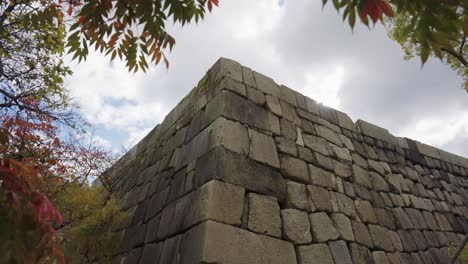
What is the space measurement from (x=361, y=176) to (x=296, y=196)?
1.49 m

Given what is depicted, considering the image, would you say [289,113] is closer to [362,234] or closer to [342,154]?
[342,154]

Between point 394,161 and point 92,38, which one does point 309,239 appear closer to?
point 92,38

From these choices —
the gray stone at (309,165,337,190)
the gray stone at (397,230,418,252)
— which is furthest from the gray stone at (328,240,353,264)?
the gray stone at (397,230,418,252)

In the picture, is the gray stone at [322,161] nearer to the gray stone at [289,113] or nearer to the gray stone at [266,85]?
the gray stone at [289,113]

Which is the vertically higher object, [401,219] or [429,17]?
[401,219]

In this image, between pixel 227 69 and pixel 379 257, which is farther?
pixel 227 69

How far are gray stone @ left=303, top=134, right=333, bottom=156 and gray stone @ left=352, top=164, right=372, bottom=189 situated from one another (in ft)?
1.53

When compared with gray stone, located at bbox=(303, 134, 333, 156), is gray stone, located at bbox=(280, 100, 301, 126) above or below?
above

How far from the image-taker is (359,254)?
300cm

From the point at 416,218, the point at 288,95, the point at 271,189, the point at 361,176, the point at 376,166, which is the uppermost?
the point at 288,95

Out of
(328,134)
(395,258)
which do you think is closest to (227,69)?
(328,134)

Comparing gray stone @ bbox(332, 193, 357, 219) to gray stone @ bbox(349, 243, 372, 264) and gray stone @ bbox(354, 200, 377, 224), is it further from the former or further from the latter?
gray stone @ bbox(349, 243, 372, 264)

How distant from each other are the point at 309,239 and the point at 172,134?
90.2 inches

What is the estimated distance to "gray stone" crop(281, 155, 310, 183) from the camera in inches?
120
